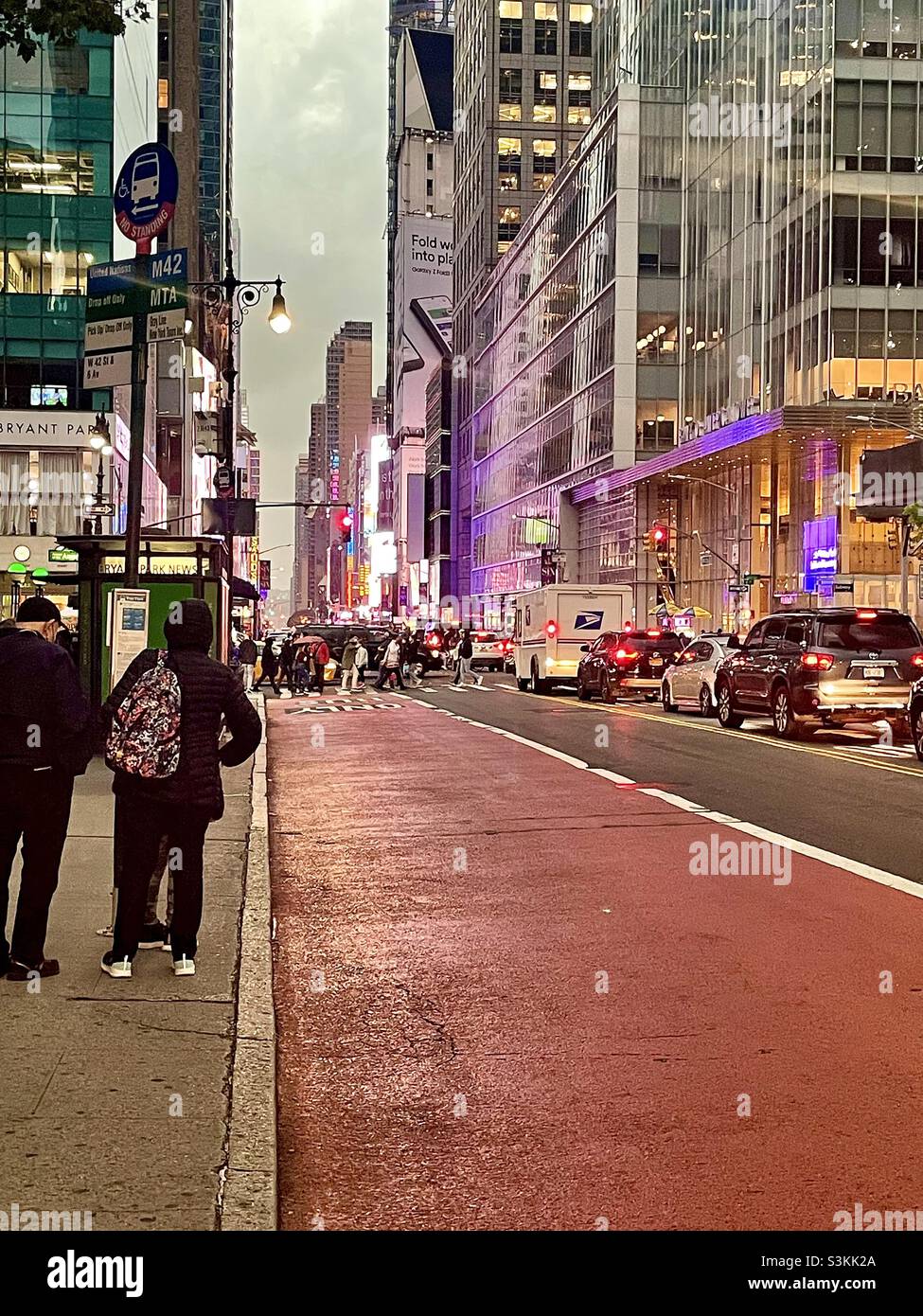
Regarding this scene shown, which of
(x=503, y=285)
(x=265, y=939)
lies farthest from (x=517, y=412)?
(x=265, y=939)

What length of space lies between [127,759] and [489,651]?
2468 inches

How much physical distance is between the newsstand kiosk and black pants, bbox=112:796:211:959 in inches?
517

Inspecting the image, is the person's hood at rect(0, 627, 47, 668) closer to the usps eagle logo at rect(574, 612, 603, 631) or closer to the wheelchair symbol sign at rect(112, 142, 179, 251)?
the wheelchair symbol sign at rect(112, 142, 179, 251)

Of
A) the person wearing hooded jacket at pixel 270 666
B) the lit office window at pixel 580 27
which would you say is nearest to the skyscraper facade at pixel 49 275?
the person wearing hooded jacket at pixel 270 666

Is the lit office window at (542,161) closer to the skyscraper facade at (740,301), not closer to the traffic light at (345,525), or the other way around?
the skyscraper facade at (740,301)

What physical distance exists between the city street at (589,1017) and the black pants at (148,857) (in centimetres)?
73

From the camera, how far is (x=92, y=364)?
13359 millimetres

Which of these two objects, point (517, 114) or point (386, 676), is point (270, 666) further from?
point (517, 114)

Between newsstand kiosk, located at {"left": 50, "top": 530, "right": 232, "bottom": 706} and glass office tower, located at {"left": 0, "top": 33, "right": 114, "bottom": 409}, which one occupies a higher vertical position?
glass office tower, located at {"left": 0, "top": 33, "right": 114, "bottom": 409}

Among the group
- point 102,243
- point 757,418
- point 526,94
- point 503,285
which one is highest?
point 526,94

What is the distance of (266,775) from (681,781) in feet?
17.2

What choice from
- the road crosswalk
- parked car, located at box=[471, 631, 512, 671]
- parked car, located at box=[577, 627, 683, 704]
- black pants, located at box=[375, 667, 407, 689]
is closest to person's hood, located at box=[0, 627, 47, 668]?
the road crosswalk

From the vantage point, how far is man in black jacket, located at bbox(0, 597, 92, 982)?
7465 millimetres

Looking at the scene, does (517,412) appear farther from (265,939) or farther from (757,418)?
(265,939)
